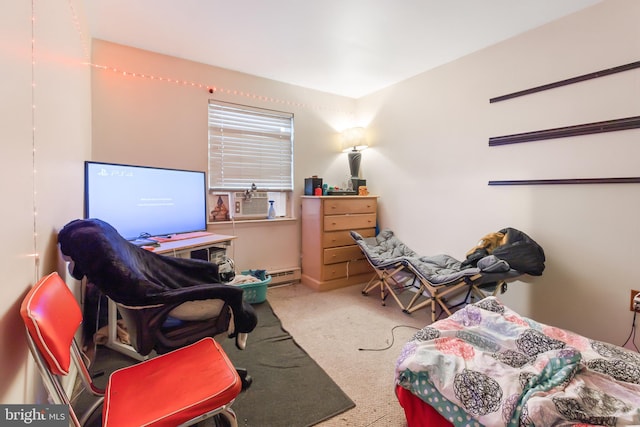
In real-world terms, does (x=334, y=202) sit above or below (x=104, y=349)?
above

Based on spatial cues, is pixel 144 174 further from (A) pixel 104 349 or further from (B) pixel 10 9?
(B) pixel 10 9

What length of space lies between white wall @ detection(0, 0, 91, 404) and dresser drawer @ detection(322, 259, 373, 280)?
2452mm

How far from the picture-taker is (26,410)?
2.37ft

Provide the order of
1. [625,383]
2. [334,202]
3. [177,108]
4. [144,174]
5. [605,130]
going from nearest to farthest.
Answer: [625,383]
[605,130]
[144,174]
[177,108]
[334,202]

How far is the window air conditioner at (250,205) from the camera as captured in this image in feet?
11.0

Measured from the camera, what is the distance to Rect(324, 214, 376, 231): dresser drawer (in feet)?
11.0

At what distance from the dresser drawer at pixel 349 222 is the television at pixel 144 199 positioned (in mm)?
1393

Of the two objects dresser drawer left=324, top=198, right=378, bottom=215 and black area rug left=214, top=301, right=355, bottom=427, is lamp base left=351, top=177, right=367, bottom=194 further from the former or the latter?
black area rug left=214, top=301, right=355, bottom=427

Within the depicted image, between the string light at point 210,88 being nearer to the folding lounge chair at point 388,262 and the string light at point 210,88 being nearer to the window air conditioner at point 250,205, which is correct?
the window air conditioner at point 250,205

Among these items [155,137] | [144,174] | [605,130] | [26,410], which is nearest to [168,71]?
[155,137]

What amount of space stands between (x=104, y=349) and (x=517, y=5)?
3.97 metres

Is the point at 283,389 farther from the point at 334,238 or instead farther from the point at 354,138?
the point at 354,138

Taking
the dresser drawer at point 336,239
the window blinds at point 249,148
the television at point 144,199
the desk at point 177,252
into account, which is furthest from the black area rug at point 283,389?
the window blinds at point 249,148

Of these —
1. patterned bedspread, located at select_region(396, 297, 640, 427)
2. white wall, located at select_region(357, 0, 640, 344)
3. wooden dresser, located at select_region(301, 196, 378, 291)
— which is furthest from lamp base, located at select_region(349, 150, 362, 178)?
patterned bedspread, located at select_region(396, 297, 640, 427)
